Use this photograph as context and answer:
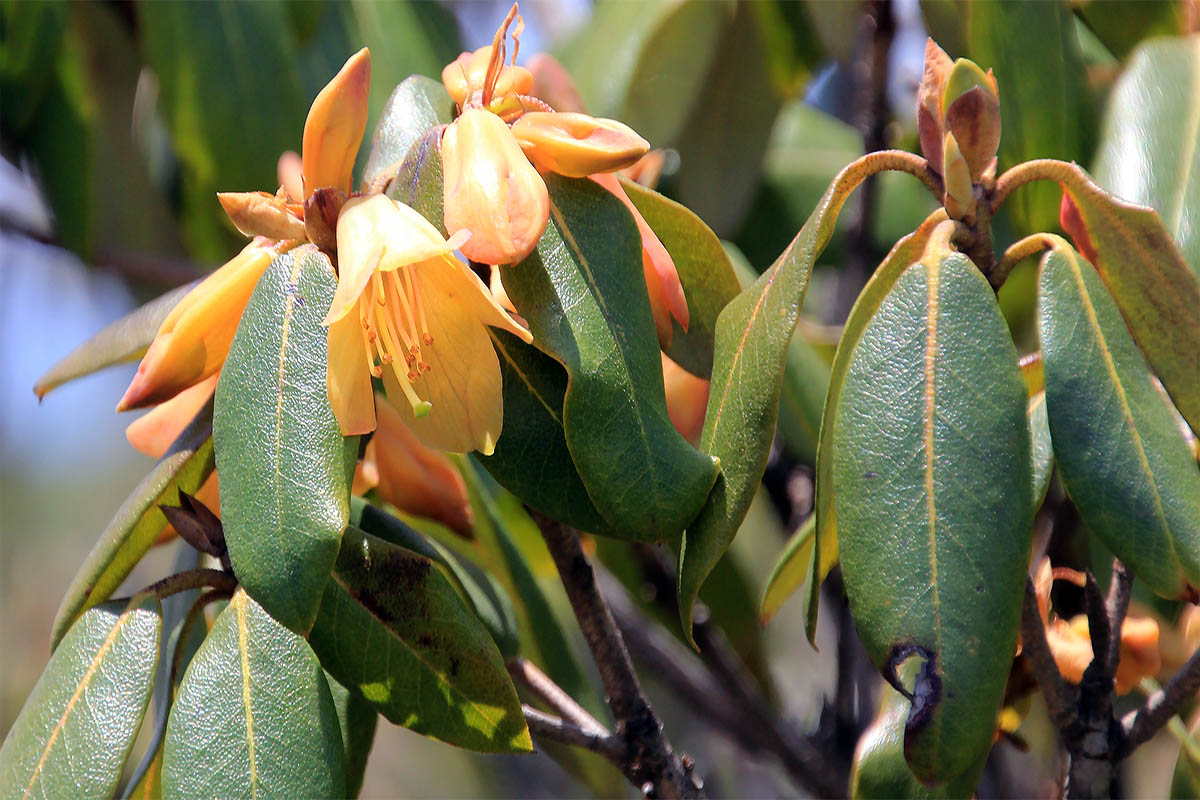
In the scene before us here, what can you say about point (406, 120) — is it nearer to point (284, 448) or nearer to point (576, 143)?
point (576, 143)

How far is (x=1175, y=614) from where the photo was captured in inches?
42.5

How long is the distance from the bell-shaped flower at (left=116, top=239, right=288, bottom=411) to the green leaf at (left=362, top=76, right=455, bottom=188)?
0.11m

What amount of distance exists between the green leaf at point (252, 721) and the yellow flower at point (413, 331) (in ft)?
0.49

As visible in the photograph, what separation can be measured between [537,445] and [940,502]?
26 centimetres

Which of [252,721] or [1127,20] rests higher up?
[1127,20]

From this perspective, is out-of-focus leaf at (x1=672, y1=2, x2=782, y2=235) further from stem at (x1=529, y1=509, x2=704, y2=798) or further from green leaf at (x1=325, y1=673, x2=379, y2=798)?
green leaf at (x1=325, y1=673, x2=379, y2=798)

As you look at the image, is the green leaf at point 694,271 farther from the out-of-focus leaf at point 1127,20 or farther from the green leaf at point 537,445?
the out-of-focus leaf at point 1127,20

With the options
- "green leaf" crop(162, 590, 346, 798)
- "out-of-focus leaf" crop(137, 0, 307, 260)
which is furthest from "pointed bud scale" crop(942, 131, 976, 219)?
Result: "out-of-focus leaf" crop(137, 0, 307, 260)

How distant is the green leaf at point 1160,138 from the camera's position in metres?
0.88

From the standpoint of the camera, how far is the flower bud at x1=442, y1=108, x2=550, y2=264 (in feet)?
2.06

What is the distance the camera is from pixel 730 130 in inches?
59.1

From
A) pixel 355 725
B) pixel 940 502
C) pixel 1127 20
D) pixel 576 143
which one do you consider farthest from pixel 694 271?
pixel 1127 20

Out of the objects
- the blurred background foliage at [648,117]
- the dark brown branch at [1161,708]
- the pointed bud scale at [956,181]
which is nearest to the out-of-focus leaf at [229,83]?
the blurred background foliage at [648,117]

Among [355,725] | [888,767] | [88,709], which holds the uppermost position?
[88,709]
